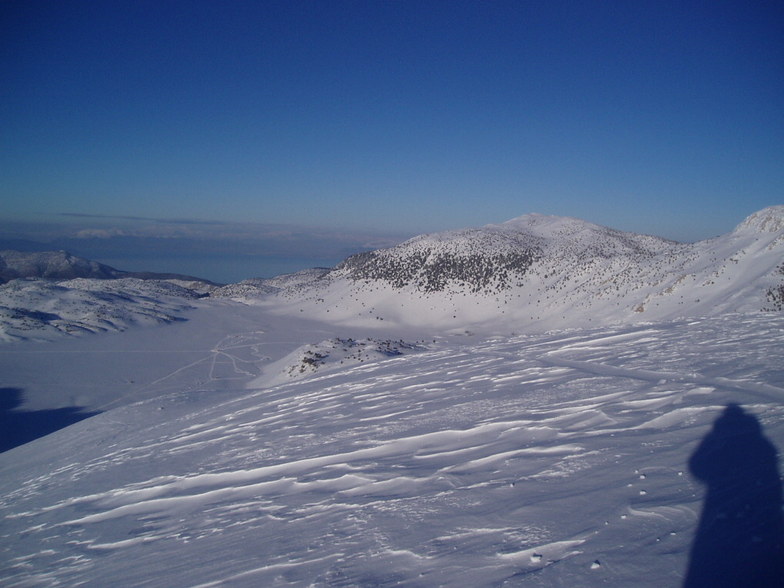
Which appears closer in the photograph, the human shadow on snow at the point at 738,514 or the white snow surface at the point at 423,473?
the human shadow on snow at the point at 738,514

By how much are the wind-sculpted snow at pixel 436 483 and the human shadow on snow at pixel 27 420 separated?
33.9ft

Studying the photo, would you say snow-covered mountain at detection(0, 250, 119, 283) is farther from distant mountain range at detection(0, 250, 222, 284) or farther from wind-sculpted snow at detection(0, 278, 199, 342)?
wind-sculpted snow at detection(0, 278, 199, 342)

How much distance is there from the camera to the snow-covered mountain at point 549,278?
22906 mm

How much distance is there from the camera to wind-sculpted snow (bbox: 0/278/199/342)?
3456 centimetres

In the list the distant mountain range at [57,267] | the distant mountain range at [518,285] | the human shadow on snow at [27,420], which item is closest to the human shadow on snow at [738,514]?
the distant mountain range at [518,285]

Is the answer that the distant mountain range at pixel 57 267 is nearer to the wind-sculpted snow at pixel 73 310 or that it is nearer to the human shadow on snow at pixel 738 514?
the wind-sculpted snow at pixel 73 310

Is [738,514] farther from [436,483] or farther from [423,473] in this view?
[423,473]

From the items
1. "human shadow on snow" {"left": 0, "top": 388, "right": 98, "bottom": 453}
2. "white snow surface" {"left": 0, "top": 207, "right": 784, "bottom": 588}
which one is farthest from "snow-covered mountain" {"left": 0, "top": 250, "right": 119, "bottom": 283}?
"white snow surface" {"left": 0, "top": 207, "right": 784, "bottom": 588}

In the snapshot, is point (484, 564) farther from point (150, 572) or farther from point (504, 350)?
point (504, 350)

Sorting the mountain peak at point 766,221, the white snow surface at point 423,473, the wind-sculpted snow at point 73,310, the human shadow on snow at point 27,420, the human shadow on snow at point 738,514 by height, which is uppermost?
the mountain peak at point 766,221

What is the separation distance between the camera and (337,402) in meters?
8.80

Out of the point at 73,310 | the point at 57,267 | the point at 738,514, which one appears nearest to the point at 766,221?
the point at 738,514

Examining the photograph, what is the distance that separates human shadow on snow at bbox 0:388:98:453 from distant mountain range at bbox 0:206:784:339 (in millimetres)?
15707

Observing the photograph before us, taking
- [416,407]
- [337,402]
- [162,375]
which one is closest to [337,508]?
[416,407]
